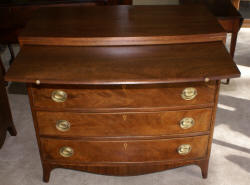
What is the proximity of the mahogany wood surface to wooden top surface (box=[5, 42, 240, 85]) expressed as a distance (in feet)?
0.38

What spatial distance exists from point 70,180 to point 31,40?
38.5 inches

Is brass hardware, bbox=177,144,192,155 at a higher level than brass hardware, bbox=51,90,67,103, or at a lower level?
lower

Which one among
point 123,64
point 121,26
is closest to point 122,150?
point 123,64

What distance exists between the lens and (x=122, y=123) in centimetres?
196

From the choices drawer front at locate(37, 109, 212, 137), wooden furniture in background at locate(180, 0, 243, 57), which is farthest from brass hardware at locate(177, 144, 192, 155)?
wooden furniture in background at locate(180, 0, 243, 57)

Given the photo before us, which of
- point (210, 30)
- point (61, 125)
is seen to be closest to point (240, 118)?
point (210, 30)

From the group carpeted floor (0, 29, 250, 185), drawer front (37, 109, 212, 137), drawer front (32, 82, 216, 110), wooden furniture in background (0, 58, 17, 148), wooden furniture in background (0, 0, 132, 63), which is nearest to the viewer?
drawer front (32, 82, 216, 110)

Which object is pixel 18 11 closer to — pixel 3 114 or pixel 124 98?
pixel 3 114

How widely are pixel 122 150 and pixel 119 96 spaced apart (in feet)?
1.32

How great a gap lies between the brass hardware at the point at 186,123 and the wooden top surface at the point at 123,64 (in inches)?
13.9

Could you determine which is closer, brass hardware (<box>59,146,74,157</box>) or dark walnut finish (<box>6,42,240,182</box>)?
dark walnut finish (<box>6,42,240,182</box>)

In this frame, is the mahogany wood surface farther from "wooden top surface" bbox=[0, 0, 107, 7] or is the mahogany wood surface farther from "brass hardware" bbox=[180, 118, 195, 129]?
"wooden top surface" bbox=[0, 0, 107, 7]

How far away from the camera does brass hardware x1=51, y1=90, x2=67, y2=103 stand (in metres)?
1.84

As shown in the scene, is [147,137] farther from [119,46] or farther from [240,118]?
[240,118]
